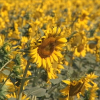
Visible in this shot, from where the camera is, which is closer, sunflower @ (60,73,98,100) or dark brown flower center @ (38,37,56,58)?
dark brown flower center @ (38,37,56,58)

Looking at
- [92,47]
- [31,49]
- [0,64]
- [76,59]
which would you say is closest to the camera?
[31,49]

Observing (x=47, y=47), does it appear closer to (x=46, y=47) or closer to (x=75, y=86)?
(x=46, y=47)

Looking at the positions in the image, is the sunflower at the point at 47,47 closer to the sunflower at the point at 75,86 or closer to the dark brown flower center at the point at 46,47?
the dark brown flower center at the point at 46,47

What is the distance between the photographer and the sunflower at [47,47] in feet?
5.44

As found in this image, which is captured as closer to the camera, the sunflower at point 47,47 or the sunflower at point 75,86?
the sunflower at point 47,47

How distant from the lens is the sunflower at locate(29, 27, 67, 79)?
1658 mm

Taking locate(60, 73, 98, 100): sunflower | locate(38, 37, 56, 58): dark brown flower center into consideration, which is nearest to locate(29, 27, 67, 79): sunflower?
locate(38, 37, 56, 58): dark brown flower center

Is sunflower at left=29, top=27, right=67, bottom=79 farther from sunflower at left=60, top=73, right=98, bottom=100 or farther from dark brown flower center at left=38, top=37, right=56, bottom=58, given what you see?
sunflower at left=60, top=73, right=98, bottom=100

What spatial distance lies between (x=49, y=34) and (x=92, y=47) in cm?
240

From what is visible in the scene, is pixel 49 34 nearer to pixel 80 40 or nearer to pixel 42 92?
pixel 42 92

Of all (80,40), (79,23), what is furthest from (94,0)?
(80,40)

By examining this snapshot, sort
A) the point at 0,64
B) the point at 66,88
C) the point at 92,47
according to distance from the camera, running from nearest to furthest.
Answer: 1. the point at 0,64
2. the point at 66,88
3. the point at 92,47

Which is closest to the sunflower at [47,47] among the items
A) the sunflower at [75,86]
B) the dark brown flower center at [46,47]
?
the dark brown flower center at [46,47]

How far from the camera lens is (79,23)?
Result: 4555 millimetres
